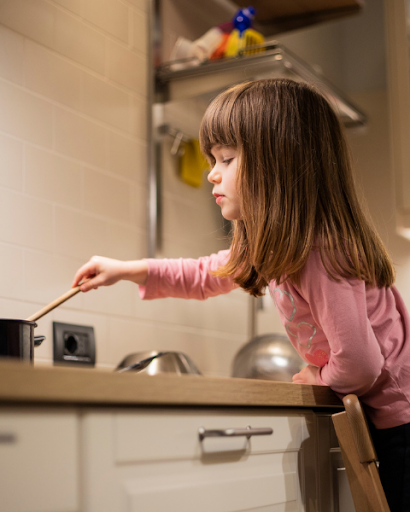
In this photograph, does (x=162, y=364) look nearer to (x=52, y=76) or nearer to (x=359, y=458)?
(x=359, y=458)

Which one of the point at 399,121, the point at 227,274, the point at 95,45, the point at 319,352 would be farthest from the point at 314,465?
the point at 399,121

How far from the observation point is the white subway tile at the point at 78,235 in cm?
142

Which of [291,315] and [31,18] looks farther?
[31,18]

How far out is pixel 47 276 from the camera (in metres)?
1.38

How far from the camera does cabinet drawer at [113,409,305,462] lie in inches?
26.8

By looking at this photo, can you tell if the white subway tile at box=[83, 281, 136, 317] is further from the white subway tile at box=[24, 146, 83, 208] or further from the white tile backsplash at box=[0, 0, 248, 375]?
the white subway tile at box=[24, 146, 83, 208]

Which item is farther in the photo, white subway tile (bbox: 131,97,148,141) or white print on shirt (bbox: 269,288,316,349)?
white subway tile (bbox: 131,97,148,141)

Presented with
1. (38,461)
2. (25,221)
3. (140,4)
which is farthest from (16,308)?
(140,4)

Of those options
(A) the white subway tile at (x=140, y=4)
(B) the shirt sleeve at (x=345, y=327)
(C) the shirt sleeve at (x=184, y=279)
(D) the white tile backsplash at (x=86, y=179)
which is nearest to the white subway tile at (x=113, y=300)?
(D) the white tile backsplash at (x=86, y=179)

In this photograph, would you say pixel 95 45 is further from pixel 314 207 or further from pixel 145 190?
pixel 314 207

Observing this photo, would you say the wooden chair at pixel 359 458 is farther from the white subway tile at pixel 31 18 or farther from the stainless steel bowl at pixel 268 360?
the white subway tile at pixel 31 18

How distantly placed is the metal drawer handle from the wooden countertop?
3cm

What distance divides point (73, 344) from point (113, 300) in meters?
0.18

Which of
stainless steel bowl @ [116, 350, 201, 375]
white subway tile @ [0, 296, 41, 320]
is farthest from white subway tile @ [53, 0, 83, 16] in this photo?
stainless steel bowl @ [116, 350, 201, 375]
